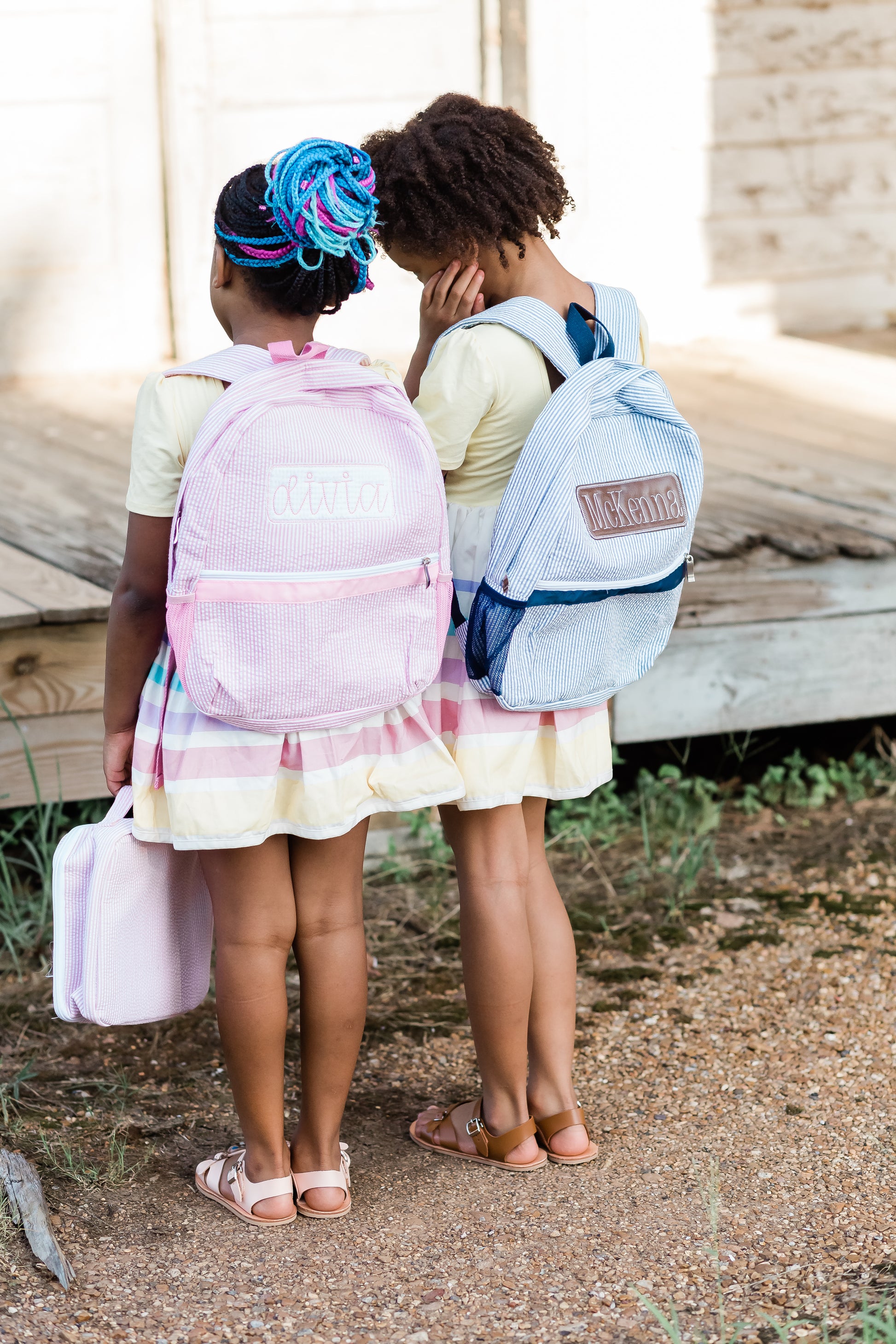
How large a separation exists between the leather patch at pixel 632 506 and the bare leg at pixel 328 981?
0.52 meters

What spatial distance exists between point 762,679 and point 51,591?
165cm

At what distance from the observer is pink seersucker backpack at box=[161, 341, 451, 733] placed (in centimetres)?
172

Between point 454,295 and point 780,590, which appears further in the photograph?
point 780,590

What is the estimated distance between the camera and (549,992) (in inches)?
86.3

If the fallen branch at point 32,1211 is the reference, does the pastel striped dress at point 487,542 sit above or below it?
above

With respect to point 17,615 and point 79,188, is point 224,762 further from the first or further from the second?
point 79,188

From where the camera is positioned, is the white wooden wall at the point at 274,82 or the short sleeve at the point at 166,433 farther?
the white wooden wall at the point at 274,82

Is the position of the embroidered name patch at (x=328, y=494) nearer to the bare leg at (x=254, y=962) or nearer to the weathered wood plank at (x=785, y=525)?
the bare leg at (x=254, y=962)

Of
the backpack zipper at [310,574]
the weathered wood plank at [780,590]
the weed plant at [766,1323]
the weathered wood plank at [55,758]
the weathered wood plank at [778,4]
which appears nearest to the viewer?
the weed plant at [766,1323]

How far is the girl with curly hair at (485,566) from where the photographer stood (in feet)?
6.30

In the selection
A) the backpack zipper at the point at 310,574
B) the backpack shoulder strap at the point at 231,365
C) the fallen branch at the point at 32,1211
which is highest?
the backpack shoulder strap at the point at 231,365

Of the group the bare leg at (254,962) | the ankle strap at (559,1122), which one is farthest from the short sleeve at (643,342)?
the ankle strap at (559,1122)

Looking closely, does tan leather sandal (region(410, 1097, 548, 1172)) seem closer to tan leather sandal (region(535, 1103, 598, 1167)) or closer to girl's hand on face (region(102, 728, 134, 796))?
tan leather sandal (region(535, 1103, 598, 1167))

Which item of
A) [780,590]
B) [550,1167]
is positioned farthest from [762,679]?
[550,1167]
